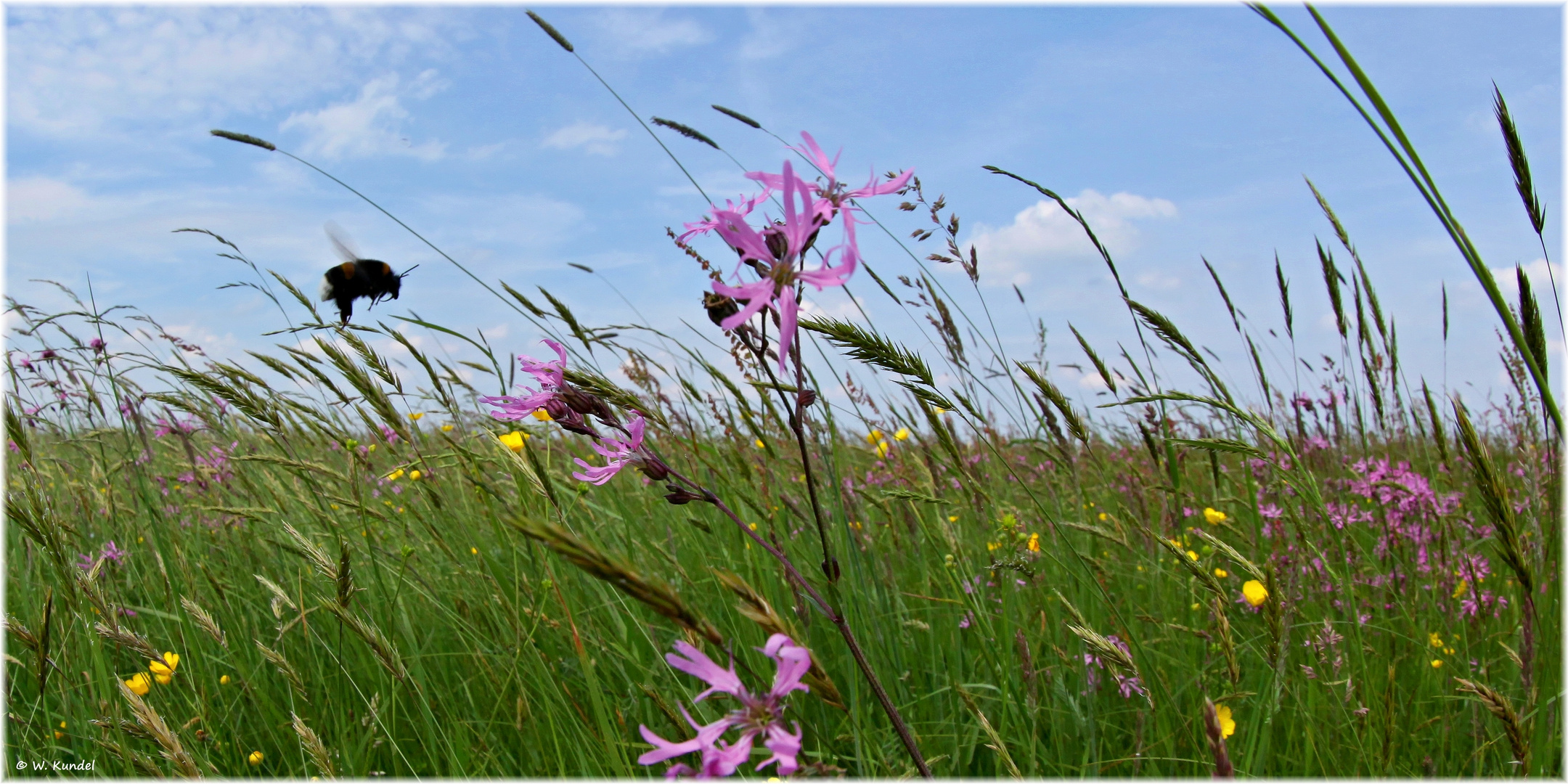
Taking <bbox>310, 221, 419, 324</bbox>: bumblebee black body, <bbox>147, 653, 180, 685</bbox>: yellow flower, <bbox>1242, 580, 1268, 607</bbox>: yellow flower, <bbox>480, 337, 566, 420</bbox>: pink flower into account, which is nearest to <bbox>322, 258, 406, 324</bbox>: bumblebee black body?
<bbox>310, 221, 419, 324</bbox>: bumblebee black body

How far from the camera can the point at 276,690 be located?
2.26 meters

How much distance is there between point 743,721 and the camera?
0.85 metres

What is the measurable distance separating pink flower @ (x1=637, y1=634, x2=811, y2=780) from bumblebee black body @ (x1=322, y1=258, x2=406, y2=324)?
3992mm

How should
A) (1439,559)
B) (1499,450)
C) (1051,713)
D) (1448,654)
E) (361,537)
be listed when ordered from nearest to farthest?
(1051,713) → (1448,654) → (1439,559) → (361,537) → (1499,450)

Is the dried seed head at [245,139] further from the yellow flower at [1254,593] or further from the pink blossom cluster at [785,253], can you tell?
the yellow flower at [1254,593]

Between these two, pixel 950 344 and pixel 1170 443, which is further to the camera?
pixel 950 344

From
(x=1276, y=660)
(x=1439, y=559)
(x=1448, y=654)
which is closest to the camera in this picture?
(x=1276, y=660)

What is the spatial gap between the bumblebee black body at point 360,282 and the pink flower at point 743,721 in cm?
399

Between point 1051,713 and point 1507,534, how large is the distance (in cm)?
92

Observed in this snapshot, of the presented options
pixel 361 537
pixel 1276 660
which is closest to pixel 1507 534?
pixel 1276 660

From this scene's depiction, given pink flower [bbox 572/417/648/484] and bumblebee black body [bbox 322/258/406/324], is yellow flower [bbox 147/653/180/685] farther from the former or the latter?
bumblebee black body [bbox 322/258/406/324]

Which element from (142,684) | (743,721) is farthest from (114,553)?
(743,721)

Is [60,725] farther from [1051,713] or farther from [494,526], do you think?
[1051,713]

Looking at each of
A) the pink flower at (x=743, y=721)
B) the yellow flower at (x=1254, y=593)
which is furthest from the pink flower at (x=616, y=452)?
the yellow flower at (x=1254, y=593)
